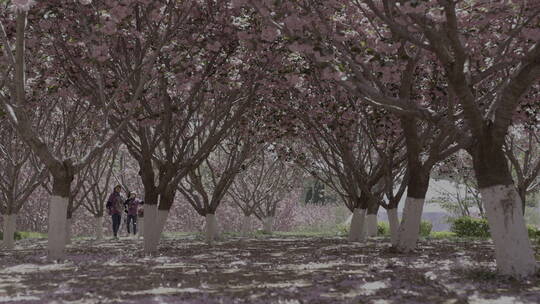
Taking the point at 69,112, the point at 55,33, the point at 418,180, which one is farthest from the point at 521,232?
the point at 69,112

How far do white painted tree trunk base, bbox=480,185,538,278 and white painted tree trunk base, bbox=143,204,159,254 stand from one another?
9.69 meters

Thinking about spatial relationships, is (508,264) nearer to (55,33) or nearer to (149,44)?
(149,44)

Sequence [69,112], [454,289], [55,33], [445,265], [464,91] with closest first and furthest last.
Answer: [454,289] → [464,91] → [445,265] → [55,33] → [69,112]

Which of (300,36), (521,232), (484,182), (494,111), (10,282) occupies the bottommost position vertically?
(10,282)

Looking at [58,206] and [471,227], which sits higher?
[58,206]

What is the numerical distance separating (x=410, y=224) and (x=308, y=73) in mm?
4278

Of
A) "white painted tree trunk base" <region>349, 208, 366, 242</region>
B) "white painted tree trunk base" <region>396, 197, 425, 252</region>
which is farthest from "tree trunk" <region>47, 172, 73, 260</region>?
"white painted tree trunk base" <region>349, 208, 366, 242</region>

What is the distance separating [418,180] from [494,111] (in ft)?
13.3

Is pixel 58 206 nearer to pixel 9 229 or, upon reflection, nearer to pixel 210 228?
pixel 9 229

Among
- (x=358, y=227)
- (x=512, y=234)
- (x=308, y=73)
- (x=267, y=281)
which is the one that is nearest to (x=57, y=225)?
(x=267, y=281)

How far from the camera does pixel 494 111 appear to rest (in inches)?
394

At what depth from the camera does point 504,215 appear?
9.41m

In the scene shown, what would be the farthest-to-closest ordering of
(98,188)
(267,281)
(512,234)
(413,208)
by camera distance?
(98,188) < (413,208) < (267,281) < (512,234)

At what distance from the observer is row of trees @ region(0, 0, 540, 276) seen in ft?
31.1
